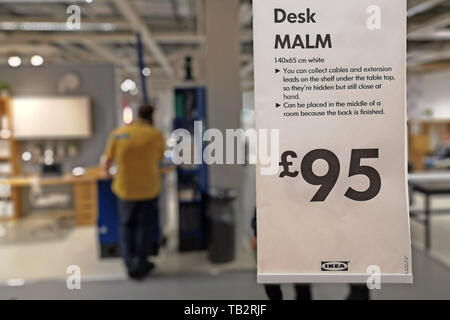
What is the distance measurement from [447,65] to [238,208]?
301 inches

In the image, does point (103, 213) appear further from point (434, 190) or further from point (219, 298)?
point (434, 190)

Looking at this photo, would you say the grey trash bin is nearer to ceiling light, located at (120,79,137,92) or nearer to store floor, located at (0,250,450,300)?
store floor, located at (0,250,450,300)

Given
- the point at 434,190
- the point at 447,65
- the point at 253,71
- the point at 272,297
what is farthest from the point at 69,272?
the point at 447,65

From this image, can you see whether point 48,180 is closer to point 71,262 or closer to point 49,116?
point 49,116

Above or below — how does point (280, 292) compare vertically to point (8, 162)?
below

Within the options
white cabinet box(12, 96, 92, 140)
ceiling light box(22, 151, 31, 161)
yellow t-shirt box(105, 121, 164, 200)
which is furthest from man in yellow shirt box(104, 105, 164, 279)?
ceiling light box(22, 151, 31, 161)

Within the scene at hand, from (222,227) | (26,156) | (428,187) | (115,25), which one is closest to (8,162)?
(26,156)

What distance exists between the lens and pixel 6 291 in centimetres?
354

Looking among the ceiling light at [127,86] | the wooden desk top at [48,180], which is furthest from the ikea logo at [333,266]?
the ceiling light at [127,86]

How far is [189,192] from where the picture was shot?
4.73m

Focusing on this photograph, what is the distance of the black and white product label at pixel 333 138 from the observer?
1315mm

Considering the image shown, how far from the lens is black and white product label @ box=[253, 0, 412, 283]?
51.8 inches

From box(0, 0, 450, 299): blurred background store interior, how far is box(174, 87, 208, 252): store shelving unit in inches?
0.5

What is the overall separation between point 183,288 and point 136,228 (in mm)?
798
